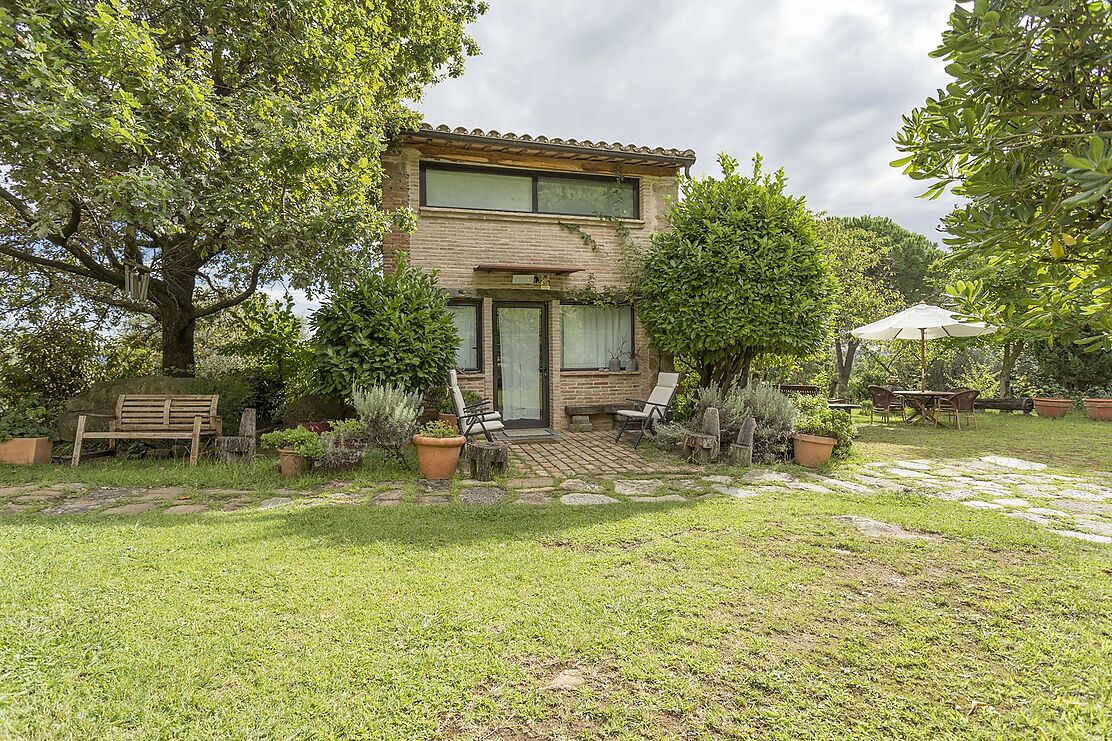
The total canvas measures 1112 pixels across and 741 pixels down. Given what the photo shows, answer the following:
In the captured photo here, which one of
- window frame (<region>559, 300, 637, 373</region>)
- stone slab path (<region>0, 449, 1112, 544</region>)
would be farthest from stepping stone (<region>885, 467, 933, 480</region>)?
window frame (<region>559, 300, 637, 373</region>)

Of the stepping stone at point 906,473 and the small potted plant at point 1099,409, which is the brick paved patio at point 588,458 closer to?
the stepping stone at point 906,473

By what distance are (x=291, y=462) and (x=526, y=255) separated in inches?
220

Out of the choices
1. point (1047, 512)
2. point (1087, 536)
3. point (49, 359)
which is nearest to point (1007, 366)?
point (1047, 512)

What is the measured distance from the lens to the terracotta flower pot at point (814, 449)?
6754mm

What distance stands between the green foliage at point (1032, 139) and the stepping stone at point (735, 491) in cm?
364

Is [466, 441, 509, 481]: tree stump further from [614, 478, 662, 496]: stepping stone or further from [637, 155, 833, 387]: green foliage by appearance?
[637, 155, 833, 387]: green foliage

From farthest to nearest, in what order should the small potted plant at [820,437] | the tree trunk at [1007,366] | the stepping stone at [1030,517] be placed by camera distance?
the tree trunk at [1007,366] < the small potted plant at [820,437] < the stepping stone at [1030,517]

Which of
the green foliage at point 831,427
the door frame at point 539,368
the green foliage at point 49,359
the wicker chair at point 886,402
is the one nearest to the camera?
the green foliage at point 831,427

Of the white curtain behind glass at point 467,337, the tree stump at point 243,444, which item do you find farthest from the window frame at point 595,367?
the tree stump at point 243,444

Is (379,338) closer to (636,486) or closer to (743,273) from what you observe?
(636,486)

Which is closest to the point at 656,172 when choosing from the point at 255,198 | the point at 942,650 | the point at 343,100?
the point at 343,100

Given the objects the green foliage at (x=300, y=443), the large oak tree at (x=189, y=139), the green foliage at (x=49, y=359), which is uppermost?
the large oak tree at (x=189, y=139)

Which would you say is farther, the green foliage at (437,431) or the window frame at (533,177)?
the window frame at (533,177)

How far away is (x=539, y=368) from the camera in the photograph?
9.84 m
